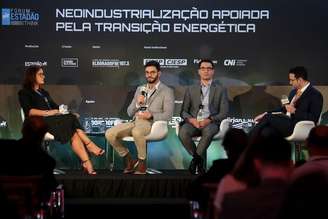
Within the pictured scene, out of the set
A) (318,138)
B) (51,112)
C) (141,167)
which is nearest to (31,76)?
(51,112)

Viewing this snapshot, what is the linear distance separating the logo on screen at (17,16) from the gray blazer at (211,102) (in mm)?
2304

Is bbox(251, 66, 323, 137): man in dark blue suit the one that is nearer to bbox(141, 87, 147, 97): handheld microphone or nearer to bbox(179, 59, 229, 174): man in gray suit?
bbox(179, 59, 229, 174): man in gray suit

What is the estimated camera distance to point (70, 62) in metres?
9.08

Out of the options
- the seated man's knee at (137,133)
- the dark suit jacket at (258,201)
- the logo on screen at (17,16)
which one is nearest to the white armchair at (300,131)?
the seated man's knee at (137,133)

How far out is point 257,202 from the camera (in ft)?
9.92

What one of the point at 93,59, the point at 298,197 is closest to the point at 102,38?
the point at 93,59

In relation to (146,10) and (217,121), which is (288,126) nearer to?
(217,121)

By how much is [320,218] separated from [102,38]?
696 centimetres

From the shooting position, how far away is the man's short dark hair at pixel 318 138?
378 centimetres

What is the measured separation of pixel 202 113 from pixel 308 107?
1177mm

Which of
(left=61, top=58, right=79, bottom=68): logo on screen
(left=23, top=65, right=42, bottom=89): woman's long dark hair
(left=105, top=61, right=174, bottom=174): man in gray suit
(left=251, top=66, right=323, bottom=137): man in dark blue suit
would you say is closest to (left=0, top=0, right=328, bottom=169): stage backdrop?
(left=61, top=58, right=79, bottom=68): logo on screen

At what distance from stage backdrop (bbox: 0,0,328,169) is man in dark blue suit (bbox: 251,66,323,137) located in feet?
2.77

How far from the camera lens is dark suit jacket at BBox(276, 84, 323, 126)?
797 cm

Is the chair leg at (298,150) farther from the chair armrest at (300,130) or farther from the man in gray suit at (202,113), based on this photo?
the man in gray suit at (202,113)
